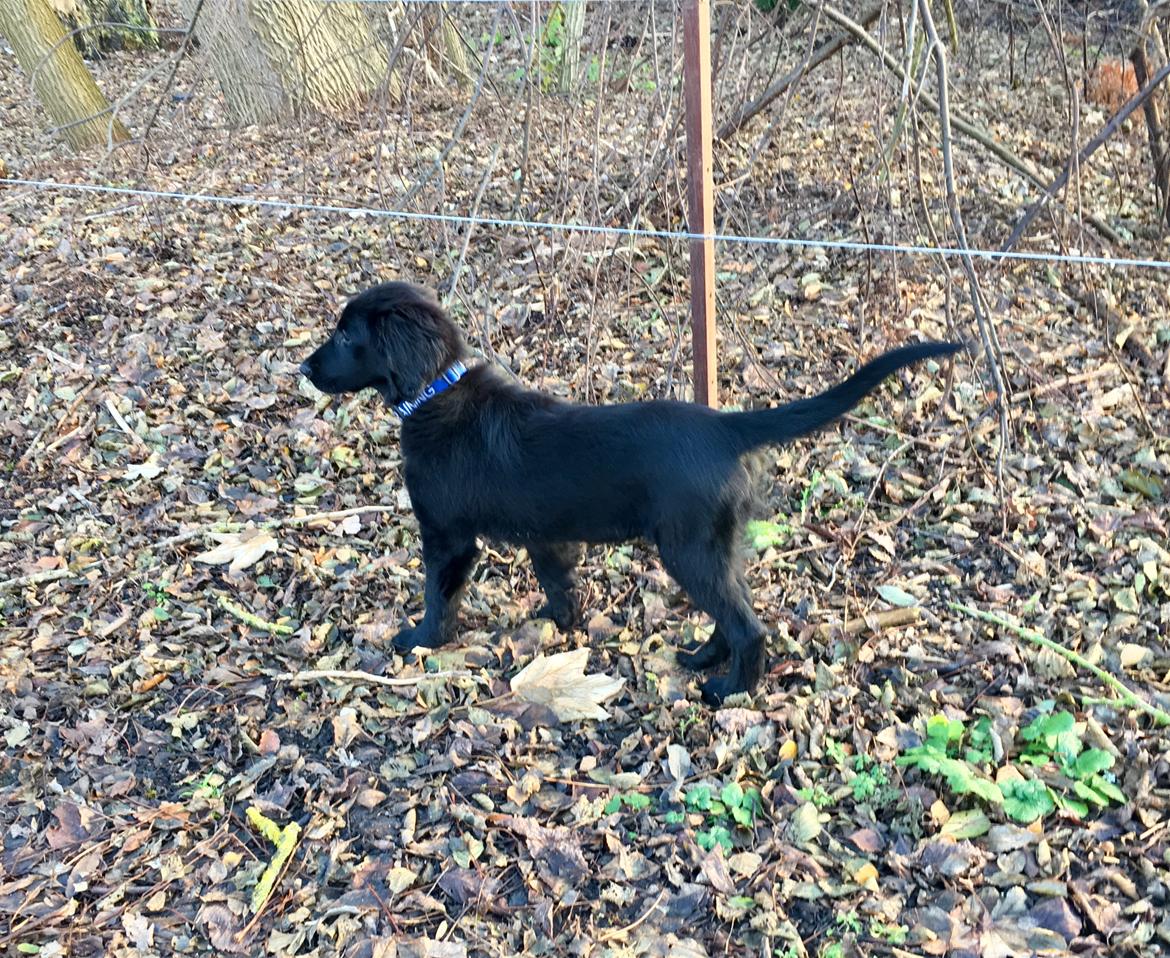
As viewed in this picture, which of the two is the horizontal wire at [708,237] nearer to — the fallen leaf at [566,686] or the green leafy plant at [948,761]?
the green leafy plant at [948,761]

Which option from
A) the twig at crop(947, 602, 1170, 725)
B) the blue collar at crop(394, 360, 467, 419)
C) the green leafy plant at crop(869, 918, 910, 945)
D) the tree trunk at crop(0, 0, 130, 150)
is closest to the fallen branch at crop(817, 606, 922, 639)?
the twig at crop(947, 602, 1170, 725)

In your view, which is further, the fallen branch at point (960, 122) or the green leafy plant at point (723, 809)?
the fallen branch at point (960, 122)

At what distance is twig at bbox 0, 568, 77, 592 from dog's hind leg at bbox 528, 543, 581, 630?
210cm

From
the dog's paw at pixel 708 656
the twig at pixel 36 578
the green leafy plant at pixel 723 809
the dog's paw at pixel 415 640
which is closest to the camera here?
the green leafy plant at pixel 723 809

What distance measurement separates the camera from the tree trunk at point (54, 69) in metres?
8.22

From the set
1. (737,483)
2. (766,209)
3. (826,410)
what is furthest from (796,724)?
(766,209)

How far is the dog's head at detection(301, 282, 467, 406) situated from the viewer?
3.41 meters

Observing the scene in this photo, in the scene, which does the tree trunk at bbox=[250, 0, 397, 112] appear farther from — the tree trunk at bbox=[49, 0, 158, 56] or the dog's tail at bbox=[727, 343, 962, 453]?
the tree trunk at bbox=[49, 0, 158, 56]

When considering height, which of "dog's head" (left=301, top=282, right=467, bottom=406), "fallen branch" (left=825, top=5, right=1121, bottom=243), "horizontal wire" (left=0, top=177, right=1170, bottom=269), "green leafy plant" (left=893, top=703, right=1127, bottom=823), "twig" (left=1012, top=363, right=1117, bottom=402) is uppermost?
"fallen branch" (left=825, top=5, right=1121, bottom=243)

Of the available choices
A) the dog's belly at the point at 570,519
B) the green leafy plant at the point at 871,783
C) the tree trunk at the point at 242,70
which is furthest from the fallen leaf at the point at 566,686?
the tree trunk at the point at 242,70

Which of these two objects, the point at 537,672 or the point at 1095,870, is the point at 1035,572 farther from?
the point at 537,672

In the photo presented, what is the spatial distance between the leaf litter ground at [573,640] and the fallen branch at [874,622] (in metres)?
0.02

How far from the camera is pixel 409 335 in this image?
3.40m

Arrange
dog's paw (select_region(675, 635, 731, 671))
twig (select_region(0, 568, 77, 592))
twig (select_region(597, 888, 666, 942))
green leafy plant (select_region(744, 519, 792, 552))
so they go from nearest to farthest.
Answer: twig (select_region(597, 888, 666, 942)), dog's paw (select_region(675, 635, 731, 671)), green leafy plant (select_region(744, 519, 792, 552)), twig (select_region(0, 568, 77, 592))
